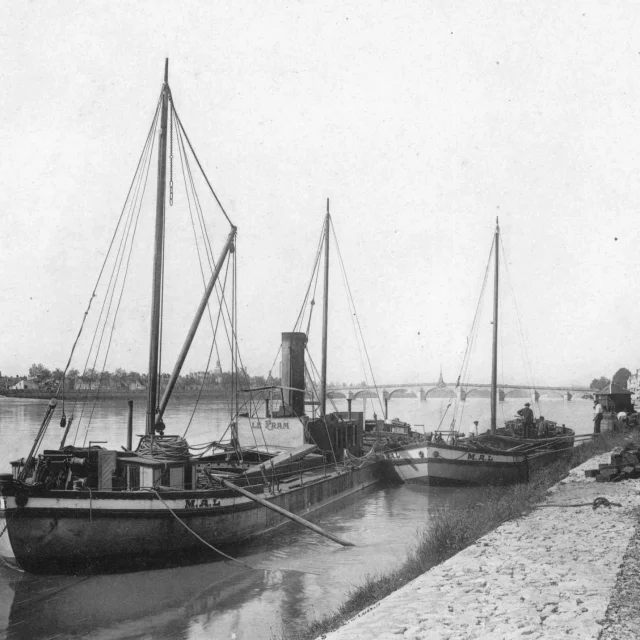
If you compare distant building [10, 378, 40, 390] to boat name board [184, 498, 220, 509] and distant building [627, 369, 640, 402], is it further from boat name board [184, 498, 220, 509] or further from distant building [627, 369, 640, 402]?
boat name board [184, 498, 220, 509]

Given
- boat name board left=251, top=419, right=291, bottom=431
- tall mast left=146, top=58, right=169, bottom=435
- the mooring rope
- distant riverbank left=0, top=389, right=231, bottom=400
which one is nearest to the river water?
the mooring rope

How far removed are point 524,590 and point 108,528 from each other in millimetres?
7600

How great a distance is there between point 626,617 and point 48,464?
33.1ft

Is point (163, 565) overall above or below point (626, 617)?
below

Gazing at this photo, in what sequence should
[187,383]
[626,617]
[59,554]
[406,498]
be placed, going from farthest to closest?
1. [187,383]
2. [406,498]
3. [59,554]
4. [626,617]

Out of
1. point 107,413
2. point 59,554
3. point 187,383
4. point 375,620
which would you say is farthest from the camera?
point 187,383

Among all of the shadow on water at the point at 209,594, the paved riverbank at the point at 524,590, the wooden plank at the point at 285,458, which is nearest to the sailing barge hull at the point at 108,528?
the shadow on water at the point at 209,594

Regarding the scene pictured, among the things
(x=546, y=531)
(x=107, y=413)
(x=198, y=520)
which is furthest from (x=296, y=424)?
(x=107, y=413)

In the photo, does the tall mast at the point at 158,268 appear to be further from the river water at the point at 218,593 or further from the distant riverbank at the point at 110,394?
the distant riverbank at the point at 110,394

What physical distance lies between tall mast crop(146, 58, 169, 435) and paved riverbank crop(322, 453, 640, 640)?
7670mm

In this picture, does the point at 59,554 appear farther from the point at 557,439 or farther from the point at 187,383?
the point at 187,383

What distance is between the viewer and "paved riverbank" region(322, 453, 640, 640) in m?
5.70

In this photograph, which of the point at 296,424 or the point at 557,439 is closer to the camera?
the point at 296,424

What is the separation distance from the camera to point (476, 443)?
21.9 meters
